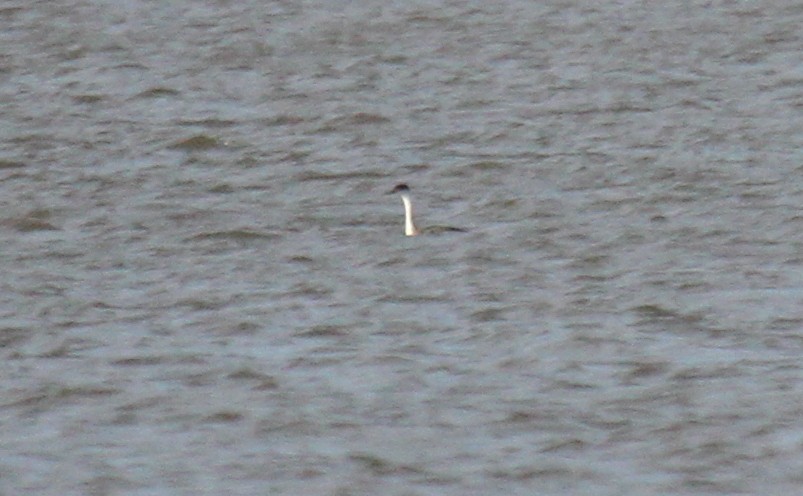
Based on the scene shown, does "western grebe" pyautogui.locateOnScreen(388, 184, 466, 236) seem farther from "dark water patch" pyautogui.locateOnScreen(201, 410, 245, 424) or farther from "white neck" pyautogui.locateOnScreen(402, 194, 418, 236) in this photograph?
"dark water patch" pyautogui.locateOnScreen(201, 410, 245, 424)

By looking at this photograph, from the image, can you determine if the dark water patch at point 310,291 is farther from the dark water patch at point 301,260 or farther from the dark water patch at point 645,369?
the dark water patch at point 645,369

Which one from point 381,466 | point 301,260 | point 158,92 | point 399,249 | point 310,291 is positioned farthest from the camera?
point 158,92

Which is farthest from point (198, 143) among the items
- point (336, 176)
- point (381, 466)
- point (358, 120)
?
point (381, 466)

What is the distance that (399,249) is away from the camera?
37.1 ft

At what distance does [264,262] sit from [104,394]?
226 centimetres

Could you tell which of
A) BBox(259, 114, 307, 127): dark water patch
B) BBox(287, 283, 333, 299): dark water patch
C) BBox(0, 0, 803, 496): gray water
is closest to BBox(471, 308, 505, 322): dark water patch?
BBox(0, 0, 803, 496): gray water

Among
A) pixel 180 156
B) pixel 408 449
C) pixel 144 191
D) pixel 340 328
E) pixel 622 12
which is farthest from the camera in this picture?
pixel 622 12

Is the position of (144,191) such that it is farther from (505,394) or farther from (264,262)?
(505,394)

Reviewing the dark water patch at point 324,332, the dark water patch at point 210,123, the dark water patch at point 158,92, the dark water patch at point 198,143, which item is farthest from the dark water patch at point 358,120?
the dark water patch at point 324,332

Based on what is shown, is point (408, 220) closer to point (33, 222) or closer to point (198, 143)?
point (33, 222)

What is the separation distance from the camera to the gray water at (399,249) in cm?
827

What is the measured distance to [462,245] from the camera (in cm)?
1136

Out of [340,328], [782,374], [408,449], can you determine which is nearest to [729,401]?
[782,374]

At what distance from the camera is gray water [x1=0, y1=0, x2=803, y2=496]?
8.27 m
